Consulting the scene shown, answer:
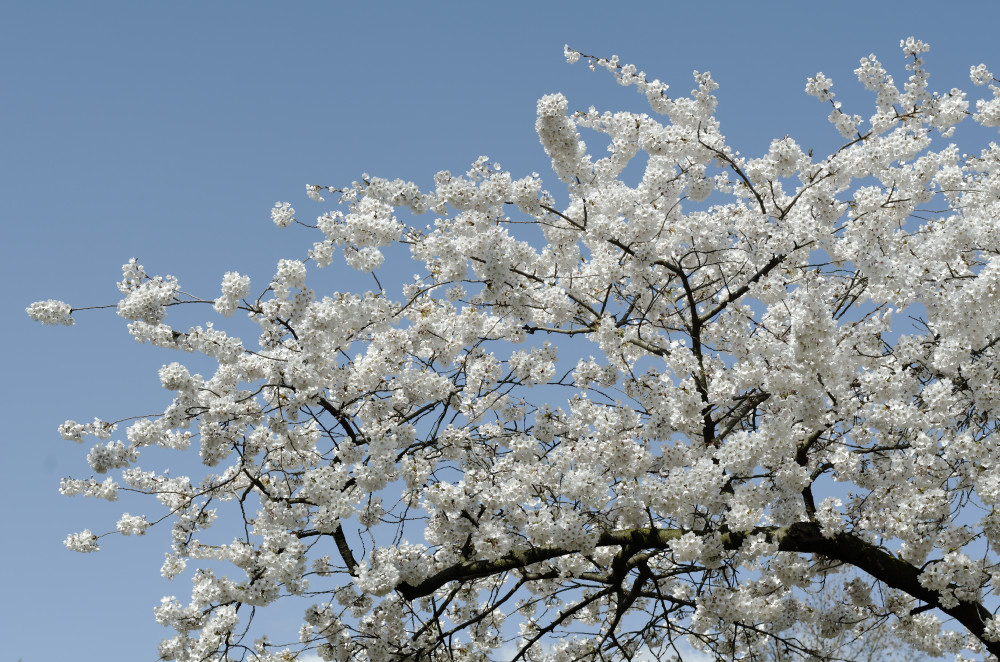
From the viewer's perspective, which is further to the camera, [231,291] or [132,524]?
[132,524]

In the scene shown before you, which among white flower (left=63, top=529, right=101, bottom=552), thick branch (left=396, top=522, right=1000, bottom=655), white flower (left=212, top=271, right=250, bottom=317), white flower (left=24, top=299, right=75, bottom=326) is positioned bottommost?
thick branch (left=396, top=522, right=1000, bottom=655)

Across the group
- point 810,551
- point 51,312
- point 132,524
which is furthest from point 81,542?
point 810,551

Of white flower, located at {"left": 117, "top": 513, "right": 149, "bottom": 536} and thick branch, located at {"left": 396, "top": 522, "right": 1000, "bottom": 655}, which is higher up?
white flower, located at {"left": 117, "top": 513, "right": 149, "bottom": 536}

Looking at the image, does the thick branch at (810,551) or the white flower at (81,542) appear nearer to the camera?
the thick branch at (810,551)

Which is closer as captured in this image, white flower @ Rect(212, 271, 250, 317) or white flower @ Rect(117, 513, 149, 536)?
white flower @ Rect(212, 271, 250, 317)

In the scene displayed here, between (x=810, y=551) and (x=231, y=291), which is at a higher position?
(x=231, y=291)

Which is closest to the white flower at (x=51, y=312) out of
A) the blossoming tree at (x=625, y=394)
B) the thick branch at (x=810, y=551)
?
the blossoming tree at (x=625, y=394)

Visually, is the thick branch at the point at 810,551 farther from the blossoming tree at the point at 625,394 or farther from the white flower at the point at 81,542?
the white flower at the point at 81,542

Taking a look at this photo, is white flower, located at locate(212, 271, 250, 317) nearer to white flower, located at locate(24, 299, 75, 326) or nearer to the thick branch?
white flower, located at locate(24, 299, 75, 326)

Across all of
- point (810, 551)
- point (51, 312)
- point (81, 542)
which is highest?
point (51, 312)

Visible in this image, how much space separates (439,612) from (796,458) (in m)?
3.44

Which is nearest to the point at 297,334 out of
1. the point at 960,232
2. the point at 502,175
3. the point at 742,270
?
the point at 502,175

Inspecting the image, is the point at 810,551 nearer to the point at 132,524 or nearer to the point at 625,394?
the point at 625,394

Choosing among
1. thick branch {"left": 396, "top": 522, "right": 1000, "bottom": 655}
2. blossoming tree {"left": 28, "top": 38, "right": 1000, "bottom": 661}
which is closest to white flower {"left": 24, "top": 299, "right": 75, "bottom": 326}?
blossoming tree {"left": 28, "top": 38, "right": 1000, "bottom": 661}
